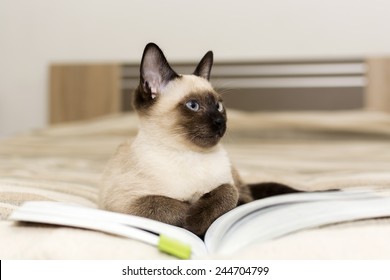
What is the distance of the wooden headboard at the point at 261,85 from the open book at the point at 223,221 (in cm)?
249

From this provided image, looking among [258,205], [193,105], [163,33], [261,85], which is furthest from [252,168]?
[163,33]

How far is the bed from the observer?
784 millimetres

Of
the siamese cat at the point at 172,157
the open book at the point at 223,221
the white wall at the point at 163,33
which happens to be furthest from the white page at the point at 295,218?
the white wall at the point at 163,33

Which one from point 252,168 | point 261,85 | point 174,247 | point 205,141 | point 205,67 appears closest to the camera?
point 174,247

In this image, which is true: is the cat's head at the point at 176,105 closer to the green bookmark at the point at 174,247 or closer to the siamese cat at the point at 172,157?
the siamese cat at the point at 172,157

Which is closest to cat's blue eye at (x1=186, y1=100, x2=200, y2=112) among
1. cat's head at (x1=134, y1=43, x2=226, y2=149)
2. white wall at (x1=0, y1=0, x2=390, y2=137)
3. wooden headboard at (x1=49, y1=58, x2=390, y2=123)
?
cat's head at (x1=134, y1=43, x2=226, y2=149)

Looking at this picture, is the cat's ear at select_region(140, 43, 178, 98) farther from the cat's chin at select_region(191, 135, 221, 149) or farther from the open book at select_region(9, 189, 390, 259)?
the open book at select_region(9, 189, 390, 259)

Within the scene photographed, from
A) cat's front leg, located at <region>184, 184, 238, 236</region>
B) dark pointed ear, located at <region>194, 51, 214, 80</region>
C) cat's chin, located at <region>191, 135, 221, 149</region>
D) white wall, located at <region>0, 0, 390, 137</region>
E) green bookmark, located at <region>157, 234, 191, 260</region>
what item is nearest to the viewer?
green bookmark, located at <region>157, 234, 191, 260</region>

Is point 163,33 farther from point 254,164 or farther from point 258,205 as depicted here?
point 258,205

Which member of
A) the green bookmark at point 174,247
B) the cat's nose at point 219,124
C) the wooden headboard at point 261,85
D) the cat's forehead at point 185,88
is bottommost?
the wooden headboard at point 261,85

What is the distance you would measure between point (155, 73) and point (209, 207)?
32 cm

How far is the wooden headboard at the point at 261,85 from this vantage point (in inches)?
137

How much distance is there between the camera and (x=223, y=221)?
85 cm

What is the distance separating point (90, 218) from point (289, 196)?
347 mm
